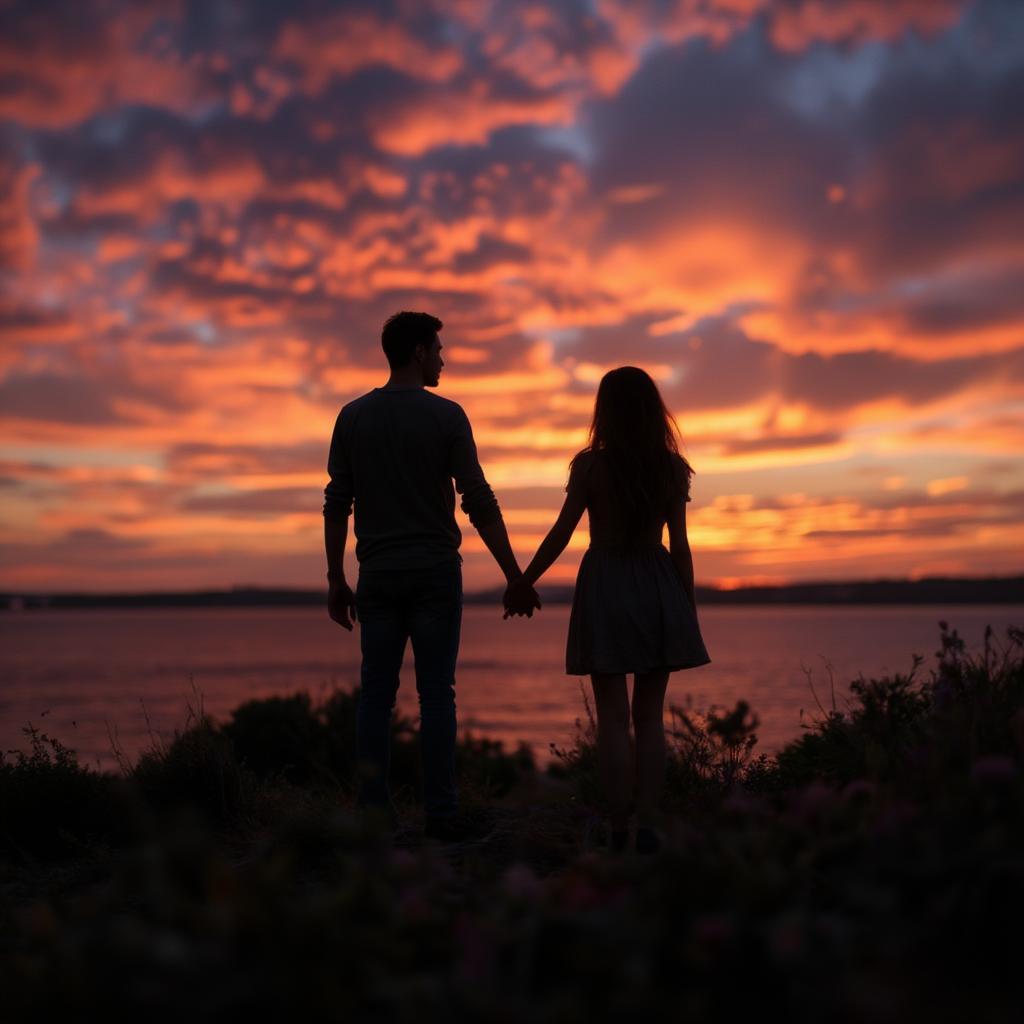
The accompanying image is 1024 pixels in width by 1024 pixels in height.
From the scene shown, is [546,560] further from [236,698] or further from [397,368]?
[236,698]

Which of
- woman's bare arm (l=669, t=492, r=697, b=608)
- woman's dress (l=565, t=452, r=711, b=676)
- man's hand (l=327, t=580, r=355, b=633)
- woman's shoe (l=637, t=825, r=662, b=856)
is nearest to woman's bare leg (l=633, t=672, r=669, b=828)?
woman's dress (l=565, t=452, r=711, b=676)

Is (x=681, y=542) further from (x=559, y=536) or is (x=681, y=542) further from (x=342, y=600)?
(x=342, y=600)

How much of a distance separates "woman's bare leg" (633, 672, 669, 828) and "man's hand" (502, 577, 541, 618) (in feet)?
2.38

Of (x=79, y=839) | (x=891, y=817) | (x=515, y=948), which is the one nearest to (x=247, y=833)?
(x=79, y=839)

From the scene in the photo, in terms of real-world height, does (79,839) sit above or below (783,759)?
below

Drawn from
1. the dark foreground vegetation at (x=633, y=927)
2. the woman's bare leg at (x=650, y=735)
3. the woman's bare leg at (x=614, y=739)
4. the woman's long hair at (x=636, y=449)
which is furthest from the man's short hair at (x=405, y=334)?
the dark foreground vegetation at (x=633, y=927)

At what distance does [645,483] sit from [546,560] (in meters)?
0.69

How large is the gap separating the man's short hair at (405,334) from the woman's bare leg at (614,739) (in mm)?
2119

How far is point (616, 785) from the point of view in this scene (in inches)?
204

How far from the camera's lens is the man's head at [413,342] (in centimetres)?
569

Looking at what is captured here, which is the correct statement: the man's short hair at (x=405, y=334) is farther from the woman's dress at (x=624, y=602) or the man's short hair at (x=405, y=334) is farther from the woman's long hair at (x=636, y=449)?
the woman's dress at (x=624, y=602)

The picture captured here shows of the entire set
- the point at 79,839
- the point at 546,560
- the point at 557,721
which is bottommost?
the point at 557,721

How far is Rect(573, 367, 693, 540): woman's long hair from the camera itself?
522cm

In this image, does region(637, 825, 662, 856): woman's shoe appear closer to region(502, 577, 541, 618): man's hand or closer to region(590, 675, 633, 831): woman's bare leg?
region(590, 675, 633, 831): woman's bare leg
